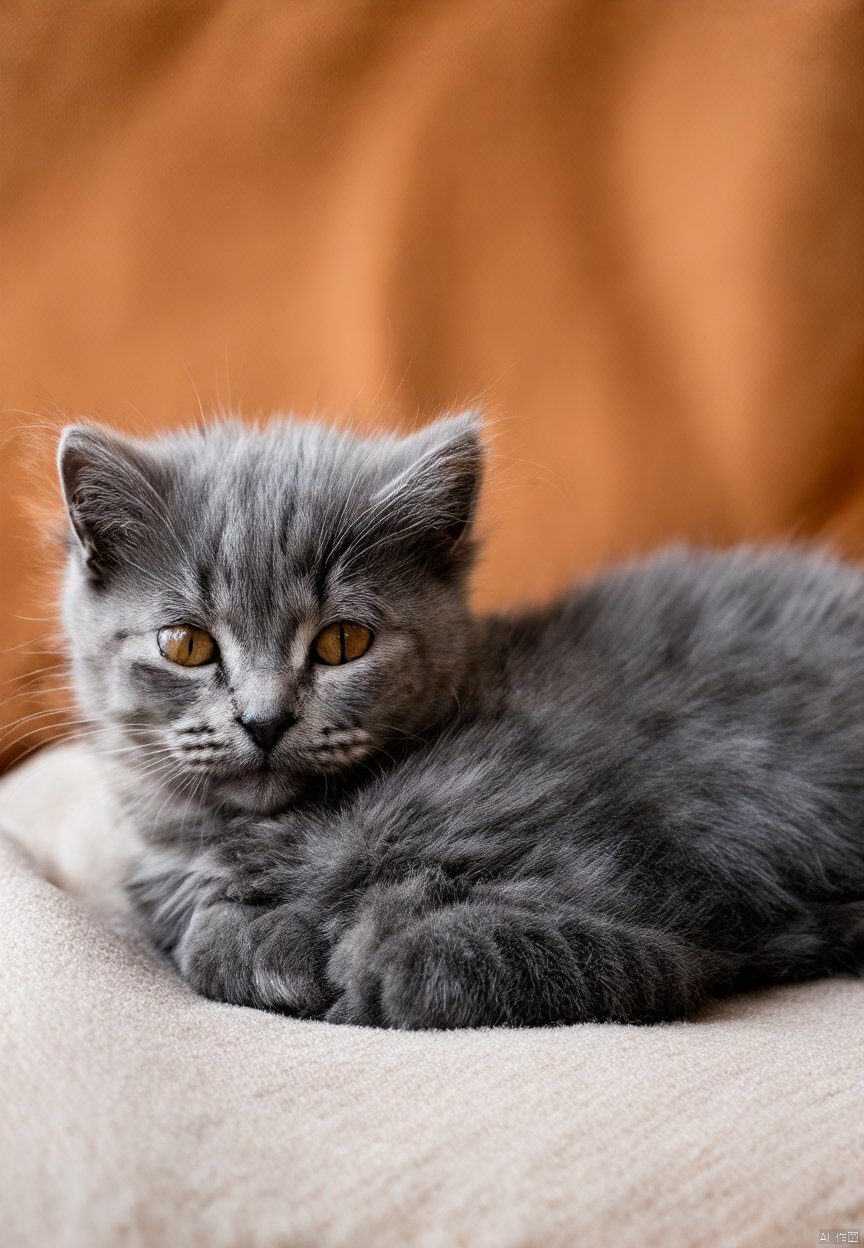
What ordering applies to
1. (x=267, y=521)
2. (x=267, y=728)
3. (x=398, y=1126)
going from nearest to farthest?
1. (x=398, y=1126)
2. (x=267, y=728)
3. (x=267, y=521)

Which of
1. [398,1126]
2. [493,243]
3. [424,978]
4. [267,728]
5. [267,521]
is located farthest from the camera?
[493,243]

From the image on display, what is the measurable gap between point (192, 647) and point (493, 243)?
3.62 ft

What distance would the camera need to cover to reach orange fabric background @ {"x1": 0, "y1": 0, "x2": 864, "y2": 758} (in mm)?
1911

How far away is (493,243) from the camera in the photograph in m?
2.04

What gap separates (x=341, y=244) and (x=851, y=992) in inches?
58.1

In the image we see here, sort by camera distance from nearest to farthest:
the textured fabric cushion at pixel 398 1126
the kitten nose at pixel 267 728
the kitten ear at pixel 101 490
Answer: the textured fabric cushion at pixel 398 1126 < the kitten nose at pixel 267 728 < the kitten ear at pixel 101 490

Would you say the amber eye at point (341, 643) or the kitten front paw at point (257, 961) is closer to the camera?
the kitten front paw at point (257, 961)

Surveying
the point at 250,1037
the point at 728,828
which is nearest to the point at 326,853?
the point at 250,1037

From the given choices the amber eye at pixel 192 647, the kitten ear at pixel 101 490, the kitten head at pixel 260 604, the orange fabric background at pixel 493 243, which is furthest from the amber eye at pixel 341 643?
the orange fabric background at pixel 493 243

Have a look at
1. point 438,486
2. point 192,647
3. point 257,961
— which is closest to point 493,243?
point 438,486

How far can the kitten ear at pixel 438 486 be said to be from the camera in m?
1.36

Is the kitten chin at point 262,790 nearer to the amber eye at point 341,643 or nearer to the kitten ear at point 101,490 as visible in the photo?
the amber eye at point 341,643

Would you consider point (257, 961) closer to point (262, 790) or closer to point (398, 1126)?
point (262, 790)

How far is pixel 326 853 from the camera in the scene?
122cm
